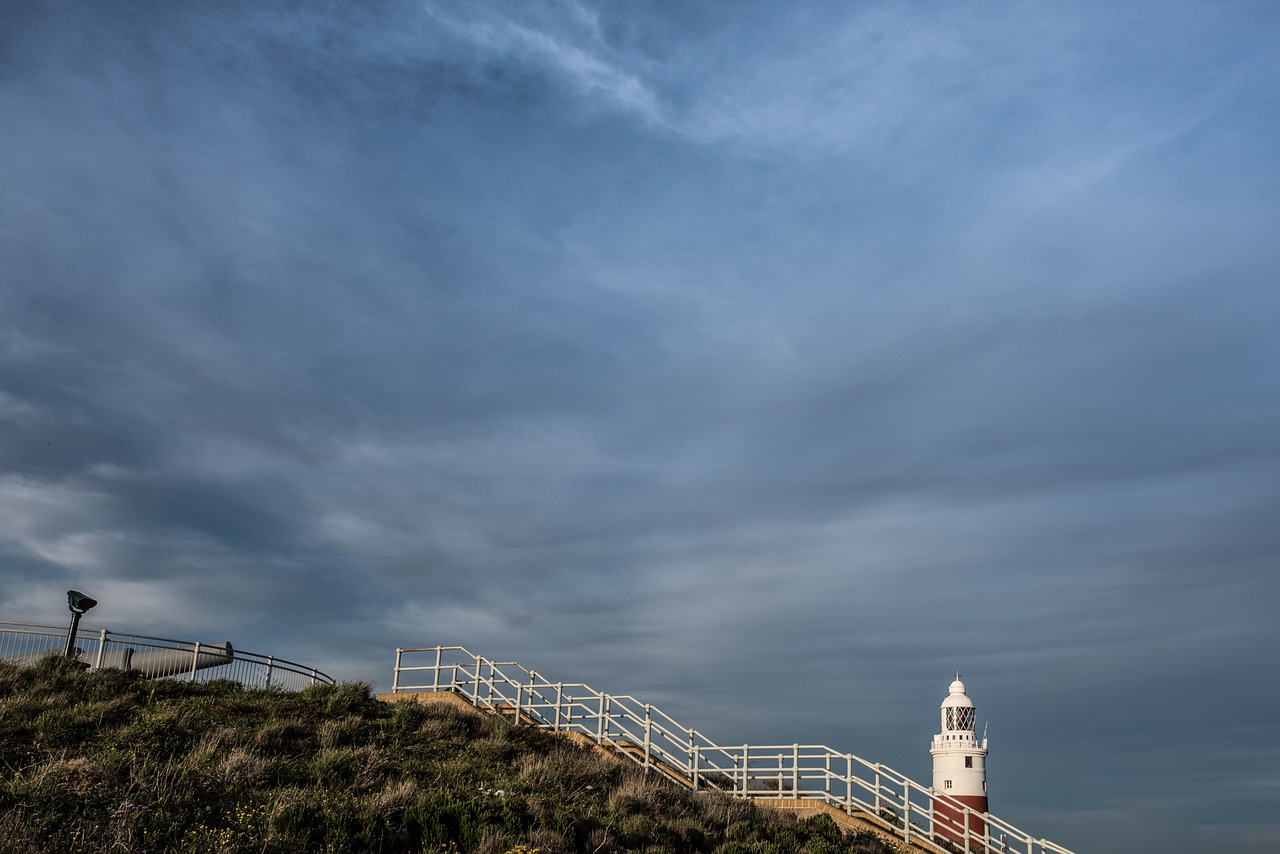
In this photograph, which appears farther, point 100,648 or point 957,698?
point 957,698

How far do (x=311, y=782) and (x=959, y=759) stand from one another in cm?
2786

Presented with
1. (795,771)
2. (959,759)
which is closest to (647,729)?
(795,771)

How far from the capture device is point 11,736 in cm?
1744

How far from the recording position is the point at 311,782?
17500 mm

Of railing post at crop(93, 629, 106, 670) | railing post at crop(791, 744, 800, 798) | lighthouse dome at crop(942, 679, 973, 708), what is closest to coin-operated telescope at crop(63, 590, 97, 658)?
railing post at crop(93, 629, 106, 670)

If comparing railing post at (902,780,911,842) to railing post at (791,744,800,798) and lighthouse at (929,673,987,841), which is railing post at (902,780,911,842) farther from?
lighthouse at (929,673,987,841)

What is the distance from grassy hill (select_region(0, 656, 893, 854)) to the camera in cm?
1412

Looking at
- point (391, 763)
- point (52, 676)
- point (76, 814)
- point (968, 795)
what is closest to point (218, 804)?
point (76, 814)

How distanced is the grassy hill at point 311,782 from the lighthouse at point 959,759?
1825cm

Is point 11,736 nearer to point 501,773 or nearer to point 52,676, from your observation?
point 52,676

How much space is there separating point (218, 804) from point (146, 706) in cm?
682

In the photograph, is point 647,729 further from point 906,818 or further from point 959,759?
point 959,759

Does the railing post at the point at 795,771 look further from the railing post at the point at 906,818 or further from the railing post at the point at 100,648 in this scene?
the railing post at the point at 100,648

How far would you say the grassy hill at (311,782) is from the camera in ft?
46.3
